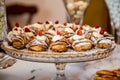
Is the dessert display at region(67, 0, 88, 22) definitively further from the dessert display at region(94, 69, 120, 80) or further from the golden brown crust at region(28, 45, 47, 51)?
the golden brown crust at region(28, 45, 47, 51)

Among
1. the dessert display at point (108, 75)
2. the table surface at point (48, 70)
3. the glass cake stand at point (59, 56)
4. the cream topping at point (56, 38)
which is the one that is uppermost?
the cream topping at point (56, 38)

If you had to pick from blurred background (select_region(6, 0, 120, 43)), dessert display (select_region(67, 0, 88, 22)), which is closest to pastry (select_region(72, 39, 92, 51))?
dessert display (select_region(67, 0, 88, 22))

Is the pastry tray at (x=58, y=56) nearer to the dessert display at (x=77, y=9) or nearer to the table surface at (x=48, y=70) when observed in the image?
the table surface at (x=48, y=70)

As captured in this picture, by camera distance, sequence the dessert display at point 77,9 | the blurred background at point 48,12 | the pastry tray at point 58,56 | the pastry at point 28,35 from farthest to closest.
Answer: the blurred background at point 48,12
the dessert display at point 77,9
the pastry at point 28,35
the pastry tray at point 58,56

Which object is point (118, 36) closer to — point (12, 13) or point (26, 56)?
point (12, 13)

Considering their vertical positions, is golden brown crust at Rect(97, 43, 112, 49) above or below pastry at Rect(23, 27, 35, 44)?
below

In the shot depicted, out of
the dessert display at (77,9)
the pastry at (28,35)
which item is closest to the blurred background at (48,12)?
the dessert display at (77,9)

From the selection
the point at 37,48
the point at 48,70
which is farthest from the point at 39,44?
the point at 48,70

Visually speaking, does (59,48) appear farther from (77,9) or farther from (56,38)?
(77,9)

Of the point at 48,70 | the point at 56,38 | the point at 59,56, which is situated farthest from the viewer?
the point at 48,70
